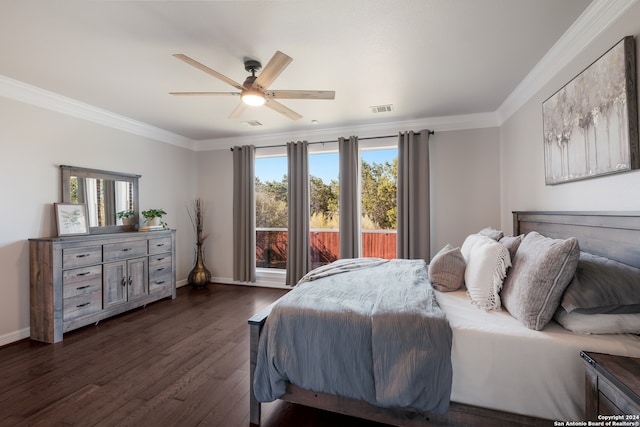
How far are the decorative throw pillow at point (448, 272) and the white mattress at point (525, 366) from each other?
2.34 ft

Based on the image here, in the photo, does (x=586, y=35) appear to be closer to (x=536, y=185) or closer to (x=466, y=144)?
(x=536, y=185)

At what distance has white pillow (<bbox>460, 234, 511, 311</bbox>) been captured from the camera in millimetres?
1826

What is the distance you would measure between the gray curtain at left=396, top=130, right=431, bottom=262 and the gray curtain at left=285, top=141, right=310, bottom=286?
1.48m

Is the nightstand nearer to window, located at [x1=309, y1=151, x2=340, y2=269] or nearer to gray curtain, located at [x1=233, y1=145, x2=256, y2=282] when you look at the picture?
window, located at [x1=309, y1=151, x2=340, y2=269]

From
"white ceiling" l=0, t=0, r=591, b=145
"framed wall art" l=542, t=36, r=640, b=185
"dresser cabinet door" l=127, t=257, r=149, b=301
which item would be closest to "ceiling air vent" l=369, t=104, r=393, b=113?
"white ceiling" l=0, t=0, r=591, b=145

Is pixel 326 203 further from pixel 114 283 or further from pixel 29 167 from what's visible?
pixel 29 167

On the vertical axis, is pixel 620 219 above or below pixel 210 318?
above

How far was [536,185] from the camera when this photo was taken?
285cm

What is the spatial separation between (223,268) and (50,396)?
3267 mm

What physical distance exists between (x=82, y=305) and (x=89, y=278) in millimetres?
295

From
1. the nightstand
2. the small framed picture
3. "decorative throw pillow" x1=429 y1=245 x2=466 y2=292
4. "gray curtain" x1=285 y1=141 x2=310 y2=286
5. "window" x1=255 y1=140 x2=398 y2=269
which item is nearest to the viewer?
the nightstand

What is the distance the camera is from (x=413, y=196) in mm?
4090

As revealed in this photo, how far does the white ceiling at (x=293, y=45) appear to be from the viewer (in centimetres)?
186

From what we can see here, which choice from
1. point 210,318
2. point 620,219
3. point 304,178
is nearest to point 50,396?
point 210,318
